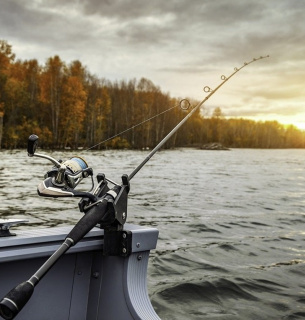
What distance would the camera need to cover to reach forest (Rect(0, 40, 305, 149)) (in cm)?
5227

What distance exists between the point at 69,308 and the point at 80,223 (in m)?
0.82

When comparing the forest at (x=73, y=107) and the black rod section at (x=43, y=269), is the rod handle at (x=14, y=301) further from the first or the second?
the forest at (x=73, y=107)

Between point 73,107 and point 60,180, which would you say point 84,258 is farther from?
point 73,107

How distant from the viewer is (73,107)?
2341 inches

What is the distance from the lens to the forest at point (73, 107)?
52269mm

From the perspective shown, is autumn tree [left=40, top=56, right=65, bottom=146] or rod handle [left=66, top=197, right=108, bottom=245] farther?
autumn tree [left=40, top=56, right=65, bottom=146]

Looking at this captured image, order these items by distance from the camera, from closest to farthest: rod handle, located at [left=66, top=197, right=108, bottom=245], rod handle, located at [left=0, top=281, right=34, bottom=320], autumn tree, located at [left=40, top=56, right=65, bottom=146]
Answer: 1. rod handle, located at [left=0, top=281, right=34, bottom=320]
2. rod handle, located at [left=66, top=197, right=108, bottom=245]
3. autumn tree, located at [left=40, top=56, right=65, bottom=146]

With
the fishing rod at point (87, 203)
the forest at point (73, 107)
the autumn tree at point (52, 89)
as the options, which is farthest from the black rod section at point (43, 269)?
the autumn tree at point (52, 89)

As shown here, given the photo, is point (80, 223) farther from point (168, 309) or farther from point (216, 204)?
point (216, 204)

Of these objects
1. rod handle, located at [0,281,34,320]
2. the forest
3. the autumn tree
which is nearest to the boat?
rod handle, located at [0,281,34,320]

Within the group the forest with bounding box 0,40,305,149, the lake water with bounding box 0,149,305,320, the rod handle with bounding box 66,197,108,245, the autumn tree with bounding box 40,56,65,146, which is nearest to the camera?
the rod handle with bounding box 66,197,108,245

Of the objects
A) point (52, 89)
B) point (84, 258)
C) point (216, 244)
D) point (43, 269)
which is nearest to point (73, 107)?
point (52, 89)

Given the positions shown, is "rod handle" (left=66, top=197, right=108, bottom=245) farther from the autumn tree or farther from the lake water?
the autumn tree

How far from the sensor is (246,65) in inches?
183
